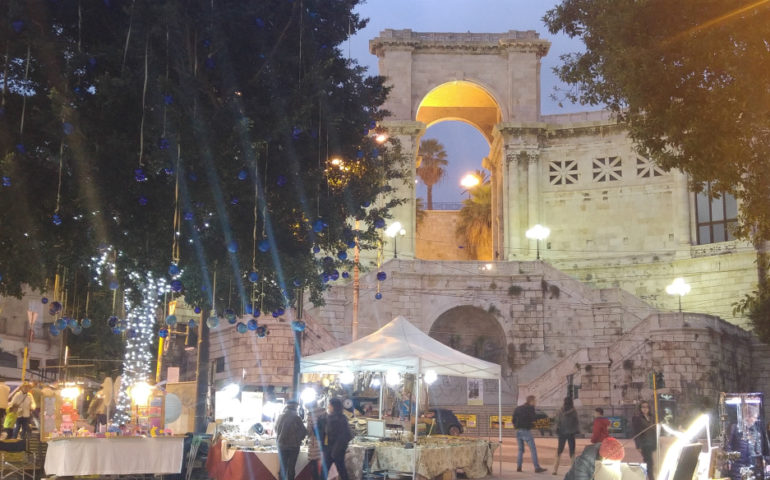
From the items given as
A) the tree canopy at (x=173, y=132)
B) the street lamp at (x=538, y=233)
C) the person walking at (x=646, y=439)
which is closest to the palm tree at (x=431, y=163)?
the street lamp at (x=538, y=233)

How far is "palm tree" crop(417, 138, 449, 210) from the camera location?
65688 mm

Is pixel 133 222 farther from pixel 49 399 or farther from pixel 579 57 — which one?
pixel 579 57

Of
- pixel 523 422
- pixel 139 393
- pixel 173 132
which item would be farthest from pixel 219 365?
pixel 173 132

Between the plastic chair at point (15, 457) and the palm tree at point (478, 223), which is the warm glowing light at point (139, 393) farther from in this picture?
the palm tree at point (478, 223)

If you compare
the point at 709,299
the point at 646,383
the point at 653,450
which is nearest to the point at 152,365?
the point at 646,383

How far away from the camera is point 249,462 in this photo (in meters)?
12.6

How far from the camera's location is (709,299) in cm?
3831

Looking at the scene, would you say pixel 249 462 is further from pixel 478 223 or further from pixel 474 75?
pixel 478 223

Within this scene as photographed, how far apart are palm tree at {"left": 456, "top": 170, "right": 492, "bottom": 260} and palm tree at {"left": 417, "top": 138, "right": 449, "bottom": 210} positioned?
42.6 ft

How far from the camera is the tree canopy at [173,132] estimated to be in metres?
12.5

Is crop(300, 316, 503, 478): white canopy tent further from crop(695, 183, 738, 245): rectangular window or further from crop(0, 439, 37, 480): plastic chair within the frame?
crop(695, 183, 738, 245): rectangular window

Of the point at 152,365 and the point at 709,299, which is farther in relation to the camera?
the point at 709,299

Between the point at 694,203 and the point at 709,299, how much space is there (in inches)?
199

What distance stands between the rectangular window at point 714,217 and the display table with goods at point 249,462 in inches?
1249
